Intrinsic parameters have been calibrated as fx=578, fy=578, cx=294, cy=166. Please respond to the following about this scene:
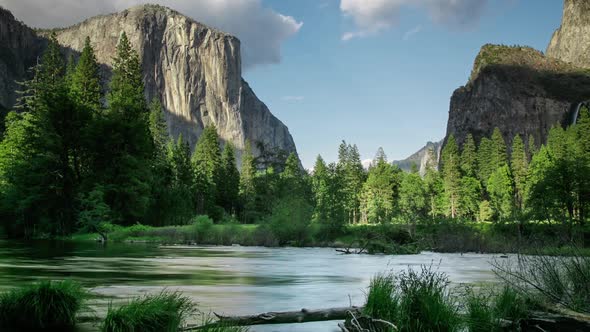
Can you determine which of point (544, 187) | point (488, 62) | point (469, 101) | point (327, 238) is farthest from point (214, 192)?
point (488, 62)

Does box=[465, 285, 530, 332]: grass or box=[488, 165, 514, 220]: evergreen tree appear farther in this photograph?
box=[488, 165, 514, 220]: evergreen tree

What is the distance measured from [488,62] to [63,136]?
482ft

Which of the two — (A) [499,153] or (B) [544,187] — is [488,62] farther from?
(B) [544,187]

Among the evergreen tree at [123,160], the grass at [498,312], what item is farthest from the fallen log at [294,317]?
the evergreen tree at [123,160]

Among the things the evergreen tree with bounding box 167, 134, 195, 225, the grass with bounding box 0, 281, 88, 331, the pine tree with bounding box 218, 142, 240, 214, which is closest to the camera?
the grass with bounding box 0, 281, 88, 331

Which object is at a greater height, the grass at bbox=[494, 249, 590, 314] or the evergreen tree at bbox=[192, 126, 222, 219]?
the evergreen tree at bbox=[192, 126, 222, 219]

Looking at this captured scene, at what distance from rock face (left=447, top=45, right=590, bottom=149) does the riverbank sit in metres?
114

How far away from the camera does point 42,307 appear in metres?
10.0

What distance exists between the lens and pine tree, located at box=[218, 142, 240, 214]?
10731cm

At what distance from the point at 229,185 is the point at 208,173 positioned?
6.73 meters

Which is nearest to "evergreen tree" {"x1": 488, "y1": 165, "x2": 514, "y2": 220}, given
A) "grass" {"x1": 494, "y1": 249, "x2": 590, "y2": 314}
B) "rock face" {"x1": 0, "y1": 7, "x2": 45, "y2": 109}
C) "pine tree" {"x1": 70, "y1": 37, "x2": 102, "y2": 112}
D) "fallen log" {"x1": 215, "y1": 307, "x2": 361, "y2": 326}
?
"pine tree" {"x1": 70, "y1": 37, "x2": 102, "y2": 112}

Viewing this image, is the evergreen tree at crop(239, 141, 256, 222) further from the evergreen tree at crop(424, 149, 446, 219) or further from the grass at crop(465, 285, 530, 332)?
the grass at crop(465, 285, 530, 332)

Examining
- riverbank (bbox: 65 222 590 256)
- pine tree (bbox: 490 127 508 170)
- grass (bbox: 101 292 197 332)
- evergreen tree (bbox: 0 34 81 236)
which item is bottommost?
grass (bbox: 101 292 197 332)

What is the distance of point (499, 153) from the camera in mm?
117688
